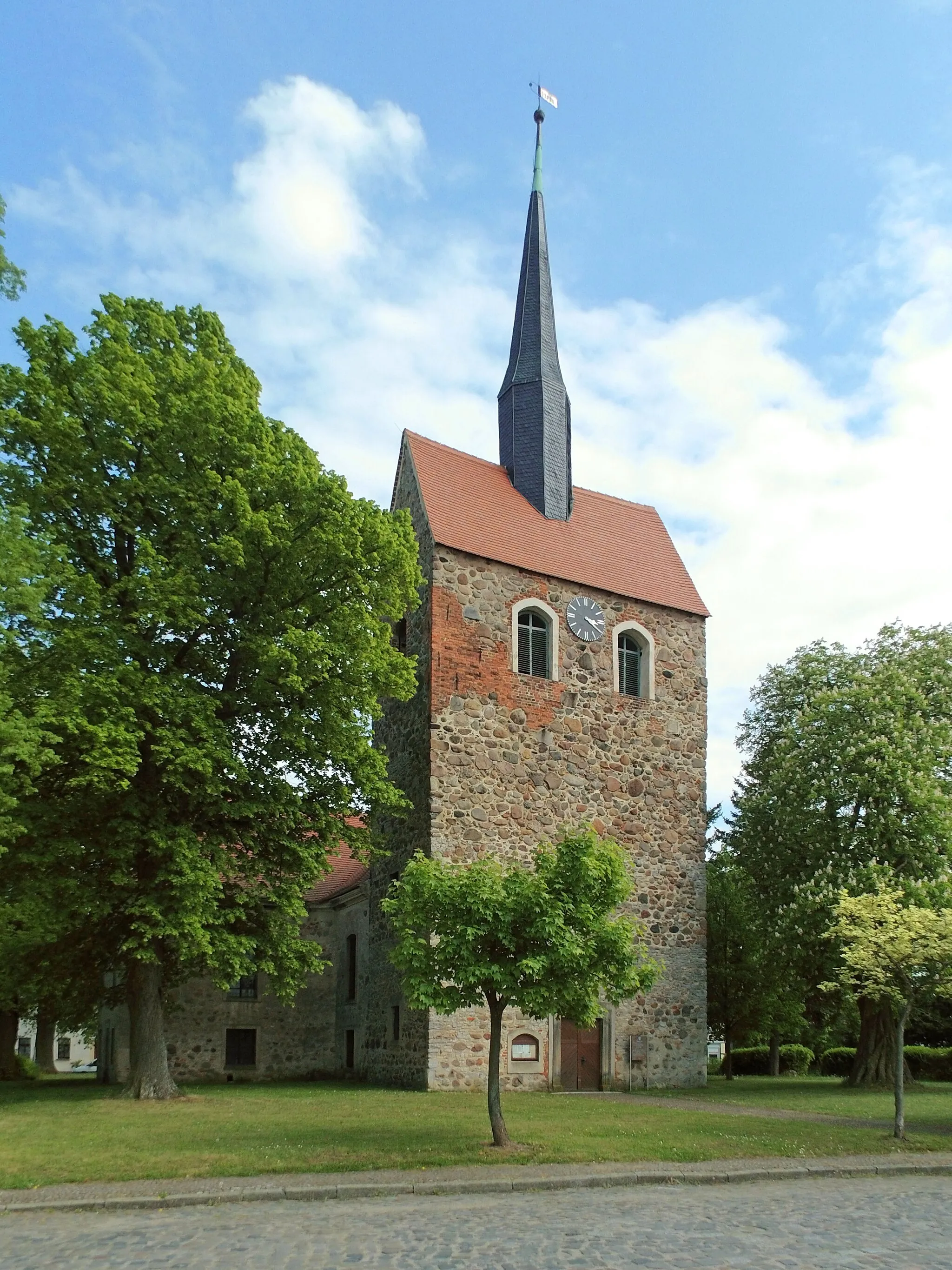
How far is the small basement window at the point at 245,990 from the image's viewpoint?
28.9 m

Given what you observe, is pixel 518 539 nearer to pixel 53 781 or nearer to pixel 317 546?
pixel 317 546

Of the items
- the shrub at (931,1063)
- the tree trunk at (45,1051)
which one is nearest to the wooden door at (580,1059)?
the shrub at (931,1063)

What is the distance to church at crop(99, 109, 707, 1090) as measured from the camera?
23.5 metres

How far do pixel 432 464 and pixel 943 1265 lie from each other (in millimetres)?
20729

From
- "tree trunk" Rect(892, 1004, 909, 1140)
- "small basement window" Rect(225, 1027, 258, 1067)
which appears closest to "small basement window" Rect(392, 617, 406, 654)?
"small basement window" Rect(225, 1027, 258, 1067)

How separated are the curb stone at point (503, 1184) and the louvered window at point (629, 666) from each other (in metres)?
14.3

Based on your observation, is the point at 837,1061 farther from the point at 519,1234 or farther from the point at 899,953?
the point at 519,1234

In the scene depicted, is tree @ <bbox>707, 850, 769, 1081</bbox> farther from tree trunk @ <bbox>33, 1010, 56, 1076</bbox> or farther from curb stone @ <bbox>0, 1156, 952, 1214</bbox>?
tree trunk @ <bbox>33, 1010, 56, 1076</bbox>

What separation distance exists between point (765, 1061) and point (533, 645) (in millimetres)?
21301

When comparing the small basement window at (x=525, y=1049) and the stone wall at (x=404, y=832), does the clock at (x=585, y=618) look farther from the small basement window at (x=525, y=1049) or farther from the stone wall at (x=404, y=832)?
the small basement window at (x=525, y=1049)

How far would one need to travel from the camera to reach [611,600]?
26.6m

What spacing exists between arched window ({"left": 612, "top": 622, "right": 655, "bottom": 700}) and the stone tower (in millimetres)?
55

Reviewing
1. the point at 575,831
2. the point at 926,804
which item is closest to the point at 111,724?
the point at 575,831

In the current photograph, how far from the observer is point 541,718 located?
2477 centimetres
